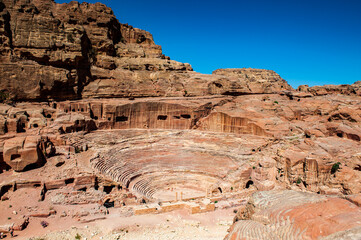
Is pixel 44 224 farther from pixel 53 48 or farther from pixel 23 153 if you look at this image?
pixel 53 48

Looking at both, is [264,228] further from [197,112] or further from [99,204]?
[197,112]

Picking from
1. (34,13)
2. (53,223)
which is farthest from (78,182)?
(34,13)

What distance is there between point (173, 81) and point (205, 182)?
49.1ft

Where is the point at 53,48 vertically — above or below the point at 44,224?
above

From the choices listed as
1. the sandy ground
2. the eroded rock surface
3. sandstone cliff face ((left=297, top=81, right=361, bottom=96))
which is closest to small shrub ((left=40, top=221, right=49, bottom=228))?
the sandy ground

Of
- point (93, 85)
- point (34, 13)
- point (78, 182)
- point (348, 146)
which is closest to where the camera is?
point (78, 182)

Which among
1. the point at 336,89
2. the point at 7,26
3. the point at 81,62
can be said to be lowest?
the point at 336,89

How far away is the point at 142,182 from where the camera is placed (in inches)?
885

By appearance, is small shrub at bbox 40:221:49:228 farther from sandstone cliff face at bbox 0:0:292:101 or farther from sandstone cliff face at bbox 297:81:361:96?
sandstone cliff face at bbox 297:81:361:96

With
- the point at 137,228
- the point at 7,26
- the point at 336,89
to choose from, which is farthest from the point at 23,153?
Answer: the point at 336,89

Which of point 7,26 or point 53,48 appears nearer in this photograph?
point 7,26

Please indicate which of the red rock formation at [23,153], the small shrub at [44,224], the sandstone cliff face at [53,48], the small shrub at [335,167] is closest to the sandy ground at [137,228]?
the small shrub at [44,224]

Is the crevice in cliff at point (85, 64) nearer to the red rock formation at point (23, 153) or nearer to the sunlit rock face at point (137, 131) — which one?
the sunlit rock face at point (137, 131)

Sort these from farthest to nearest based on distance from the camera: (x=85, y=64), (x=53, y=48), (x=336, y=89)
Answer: (x=336, y=89) < (x=85, y=64) < (x=53, y=48)
